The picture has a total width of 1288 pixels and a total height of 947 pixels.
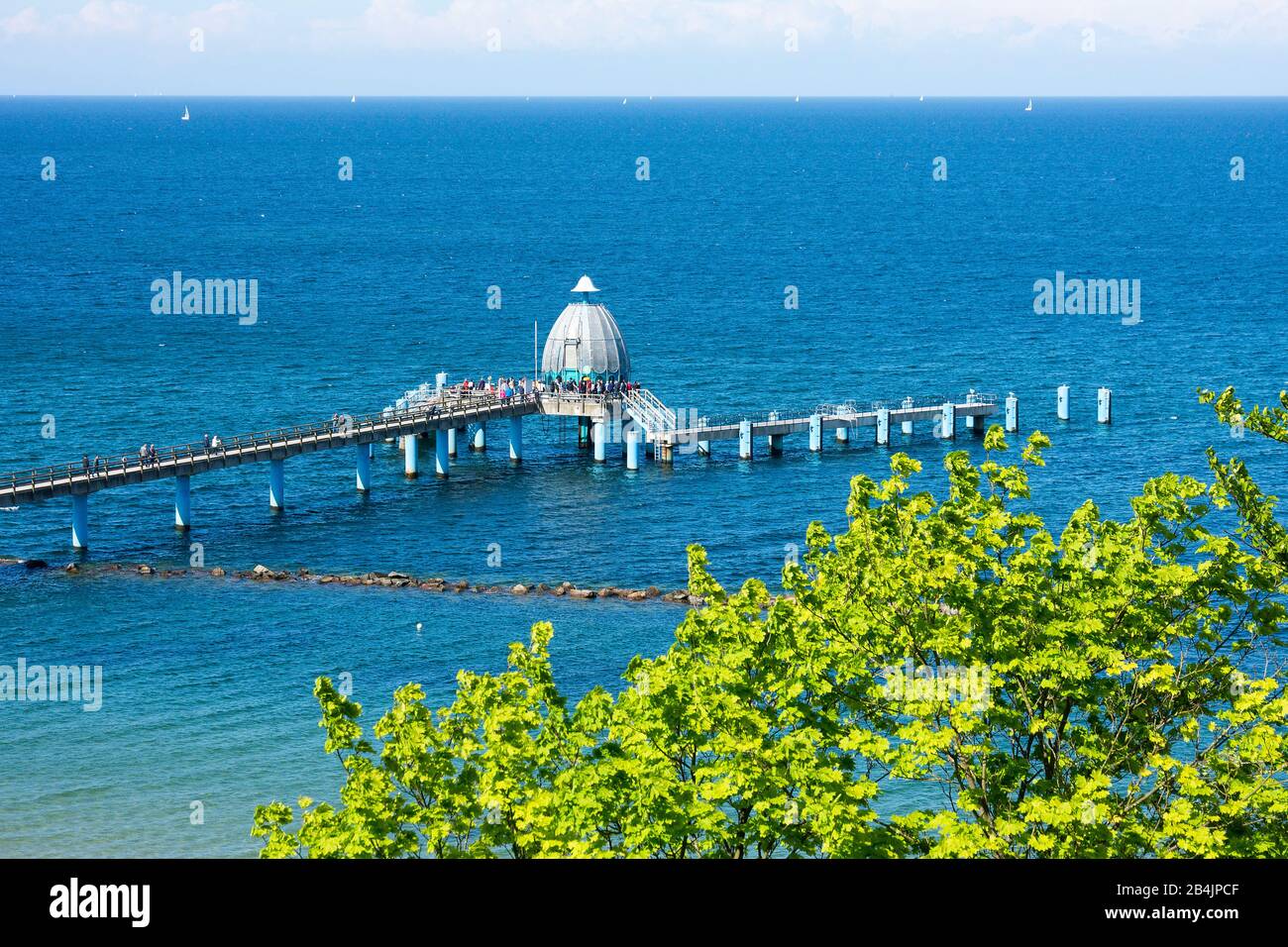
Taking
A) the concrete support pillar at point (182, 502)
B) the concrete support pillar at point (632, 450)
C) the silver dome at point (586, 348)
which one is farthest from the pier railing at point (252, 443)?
the concrete support pillar at point (632, 450)

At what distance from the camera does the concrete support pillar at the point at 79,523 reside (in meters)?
71.8

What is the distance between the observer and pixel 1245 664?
51.1m

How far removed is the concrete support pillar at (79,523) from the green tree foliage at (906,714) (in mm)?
45231

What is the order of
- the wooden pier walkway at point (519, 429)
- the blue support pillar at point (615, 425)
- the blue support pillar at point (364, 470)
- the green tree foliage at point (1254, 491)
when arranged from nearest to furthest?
the green tree foliage at point (1254, 491), the wooden pier walkway at point (519, 429), the blue support pillar at point (364, 470), the blue support pillar at point (615, 425)

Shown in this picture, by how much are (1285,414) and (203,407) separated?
81.1 meters

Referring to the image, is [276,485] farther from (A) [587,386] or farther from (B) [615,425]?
(B) [615,425]

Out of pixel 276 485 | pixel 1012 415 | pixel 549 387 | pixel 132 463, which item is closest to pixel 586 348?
pixel 549 387

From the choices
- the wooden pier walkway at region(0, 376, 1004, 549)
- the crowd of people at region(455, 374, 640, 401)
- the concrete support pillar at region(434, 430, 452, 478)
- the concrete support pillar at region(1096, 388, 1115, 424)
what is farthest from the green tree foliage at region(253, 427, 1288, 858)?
the concrete support pillar at region(1096, 388, 1115, 424)

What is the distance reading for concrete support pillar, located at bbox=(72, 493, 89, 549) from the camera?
71812 mm

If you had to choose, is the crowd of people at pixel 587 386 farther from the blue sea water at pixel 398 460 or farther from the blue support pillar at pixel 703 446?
the blue support pillar at pixel 703 446

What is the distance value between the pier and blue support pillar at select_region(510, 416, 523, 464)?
1.9 inches

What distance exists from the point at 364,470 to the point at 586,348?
48.1 ft

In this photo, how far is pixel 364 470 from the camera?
8325cm
